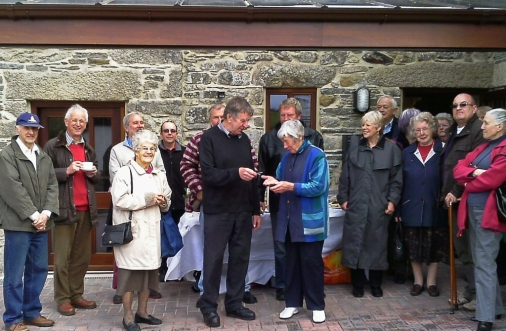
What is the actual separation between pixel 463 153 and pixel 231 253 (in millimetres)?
2349

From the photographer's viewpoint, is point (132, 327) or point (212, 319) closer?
point (132, 327)

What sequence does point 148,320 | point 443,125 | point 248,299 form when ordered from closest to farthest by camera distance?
point 148,320, point 248,299, point 443,125

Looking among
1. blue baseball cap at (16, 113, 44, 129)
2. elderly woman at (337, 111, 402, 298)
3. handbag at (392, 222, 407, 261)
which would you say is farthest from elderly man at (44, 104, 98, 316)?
handbag at (392, 222, 407, 261)

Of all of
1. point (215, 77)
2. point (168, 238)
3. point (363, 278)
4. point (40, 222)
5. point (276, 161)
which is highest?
point (215, 77)

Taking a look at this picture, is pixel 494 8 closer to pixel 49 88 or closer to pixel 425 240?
pixel 425 240

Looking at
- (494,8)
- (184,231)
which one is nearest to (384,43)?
(494,8)

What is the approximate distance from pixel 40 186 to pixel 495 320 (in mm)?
4128

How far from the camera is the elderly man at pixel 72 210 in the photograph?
4.56 metres

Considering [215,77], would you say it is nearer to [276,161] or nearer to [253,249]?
[276,161]

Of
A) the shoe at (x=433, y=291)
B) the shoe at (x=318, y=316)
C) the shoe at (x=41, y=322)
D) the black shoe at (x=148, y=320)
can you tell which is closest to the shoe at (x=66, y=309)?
the shoe at (x=41, y=322)

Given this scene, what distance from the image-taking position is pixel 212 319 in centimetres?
429

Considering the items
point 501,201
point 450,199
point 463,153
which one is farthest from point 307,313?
point 463,153

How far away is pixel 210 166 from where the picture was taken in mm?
4145

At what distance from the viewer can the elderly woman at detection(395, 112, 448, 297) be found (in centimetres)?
500
